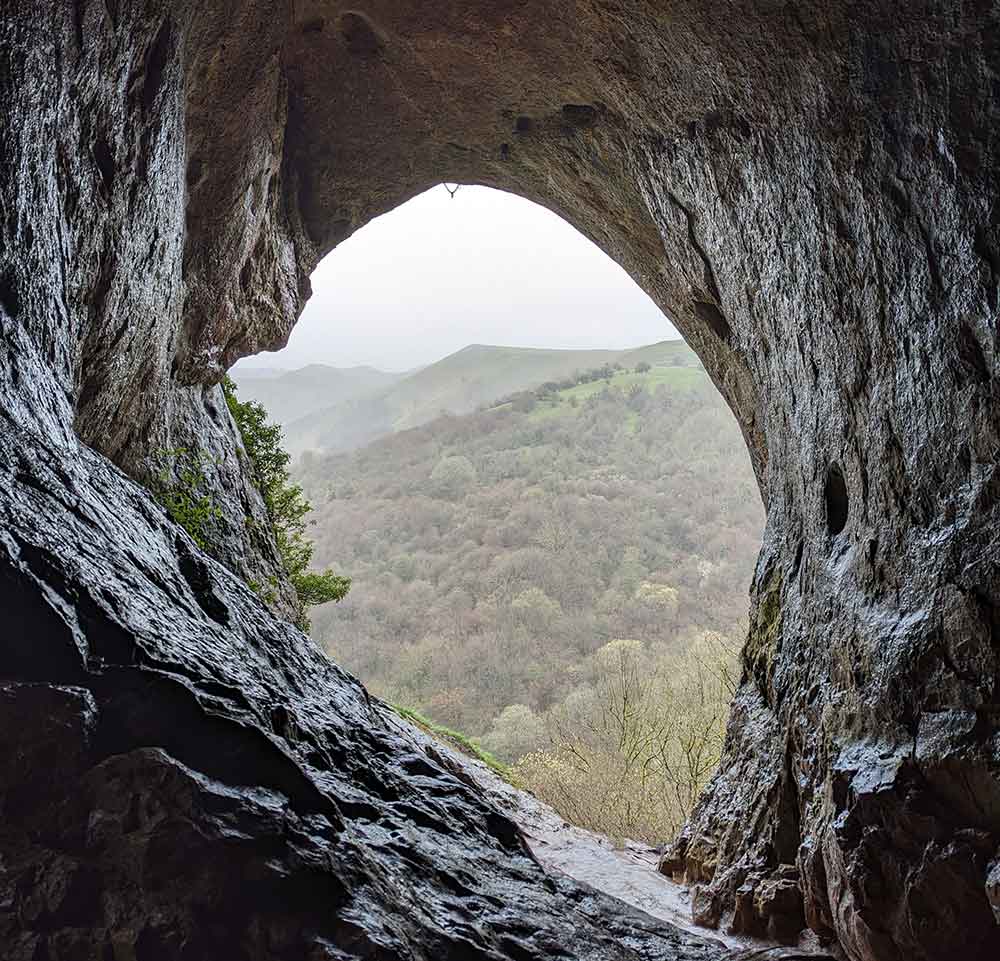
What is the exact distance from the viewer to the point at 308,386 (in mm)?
117688

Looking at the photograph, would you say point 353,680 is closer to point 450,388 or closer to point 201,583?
point 201,583

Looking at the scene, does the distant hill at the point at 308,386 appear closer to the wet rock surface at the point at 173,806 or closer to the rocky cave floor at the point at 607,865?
the rocky cave floor at the point at 607,865

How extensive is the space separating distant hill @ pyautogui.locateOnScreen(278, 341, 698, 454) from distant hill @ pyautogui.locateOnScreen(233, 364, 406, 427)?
1838 mm

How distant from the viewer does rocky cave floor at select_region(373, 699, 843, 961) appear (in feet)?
18.0

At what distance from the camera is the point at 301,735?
13.8 ft

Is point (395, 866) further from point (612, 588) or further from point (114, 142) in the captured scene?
point (612, 588)

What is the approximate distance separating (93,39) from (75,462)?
110 inches

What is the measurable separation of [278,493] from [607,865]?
719cm

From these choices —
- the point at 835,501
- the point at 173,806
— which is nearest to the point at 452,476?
the point at 835,501

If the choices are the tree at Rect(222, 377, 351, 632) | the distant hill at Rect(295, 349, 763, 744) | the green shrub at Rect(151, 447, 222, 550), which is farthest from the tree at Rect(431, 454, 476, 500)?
the green shrub at Rect(151, 447, 222, 550)

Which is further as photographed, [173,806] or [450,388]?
[450,388]

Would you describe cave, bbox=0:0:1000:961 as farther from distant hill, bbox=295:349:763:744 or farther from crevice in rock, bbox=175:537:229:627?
distant hill, bbox=295:349:763:744

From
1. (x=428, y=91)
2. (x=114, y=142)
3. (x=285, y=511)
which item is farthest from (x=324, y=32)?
(x=285, y=511)

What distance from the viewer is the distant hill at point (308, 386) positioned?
362 feet
